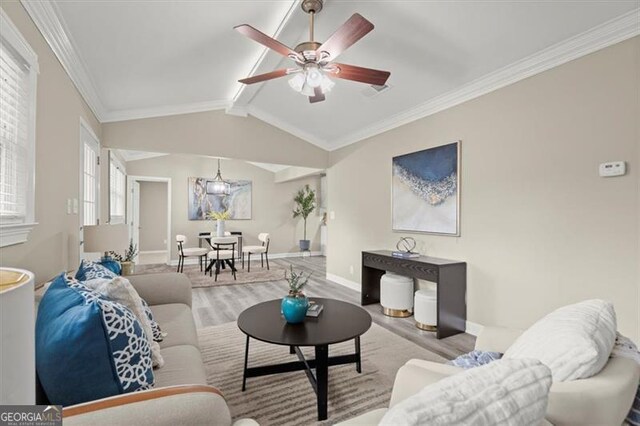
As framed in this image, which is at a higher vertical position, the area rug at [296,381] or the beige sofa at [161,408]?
the beige sofa at [161,408]

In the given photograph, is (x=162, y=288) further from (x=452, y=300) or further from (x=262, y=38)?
(x=452, y=300)

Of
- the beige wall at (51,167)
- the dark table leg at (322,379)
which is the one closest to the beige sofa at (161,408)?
the dark table leg at (322,379)

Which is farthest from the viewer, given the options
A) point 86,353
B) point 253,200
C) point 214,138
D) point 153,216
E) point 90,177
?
point 153,216

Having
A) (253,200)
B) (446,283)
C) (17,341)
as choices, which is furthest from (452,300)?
(253,200)

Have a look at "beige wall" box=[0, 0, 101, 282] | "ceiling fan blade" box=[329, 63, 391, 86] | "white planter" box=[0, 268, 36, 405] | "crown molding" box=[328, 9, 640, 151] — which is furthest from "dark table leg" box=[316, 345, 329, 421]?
"crown molding" box=[328, 9, 640, 151]

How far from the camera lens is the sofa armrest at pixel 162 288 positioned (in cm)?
260

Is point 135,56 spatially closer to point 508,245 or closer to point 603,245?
point 508,245

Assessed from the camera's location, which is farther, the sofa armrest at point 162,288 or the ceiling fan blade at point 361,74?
the sofa armrest at point 162,288

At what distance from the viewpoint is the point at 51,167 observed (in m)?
2.26

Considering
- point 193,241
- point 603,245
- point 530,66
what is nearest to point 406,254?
point 603,245

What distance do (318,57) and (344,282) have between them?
406cm

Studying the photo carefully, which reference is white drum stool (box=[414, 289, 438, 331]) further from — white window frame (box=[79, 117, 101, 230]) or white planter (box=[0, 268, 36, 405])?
white window frame (box=[79, 117, 101, 230])

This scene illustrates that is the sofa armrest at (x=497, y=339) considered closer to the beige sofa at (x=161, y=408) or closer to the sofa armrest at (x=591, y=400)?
the sofa armrest at (x=591, y=400)

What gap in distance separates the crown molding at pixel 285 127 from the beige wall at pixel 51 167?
2548 mm
